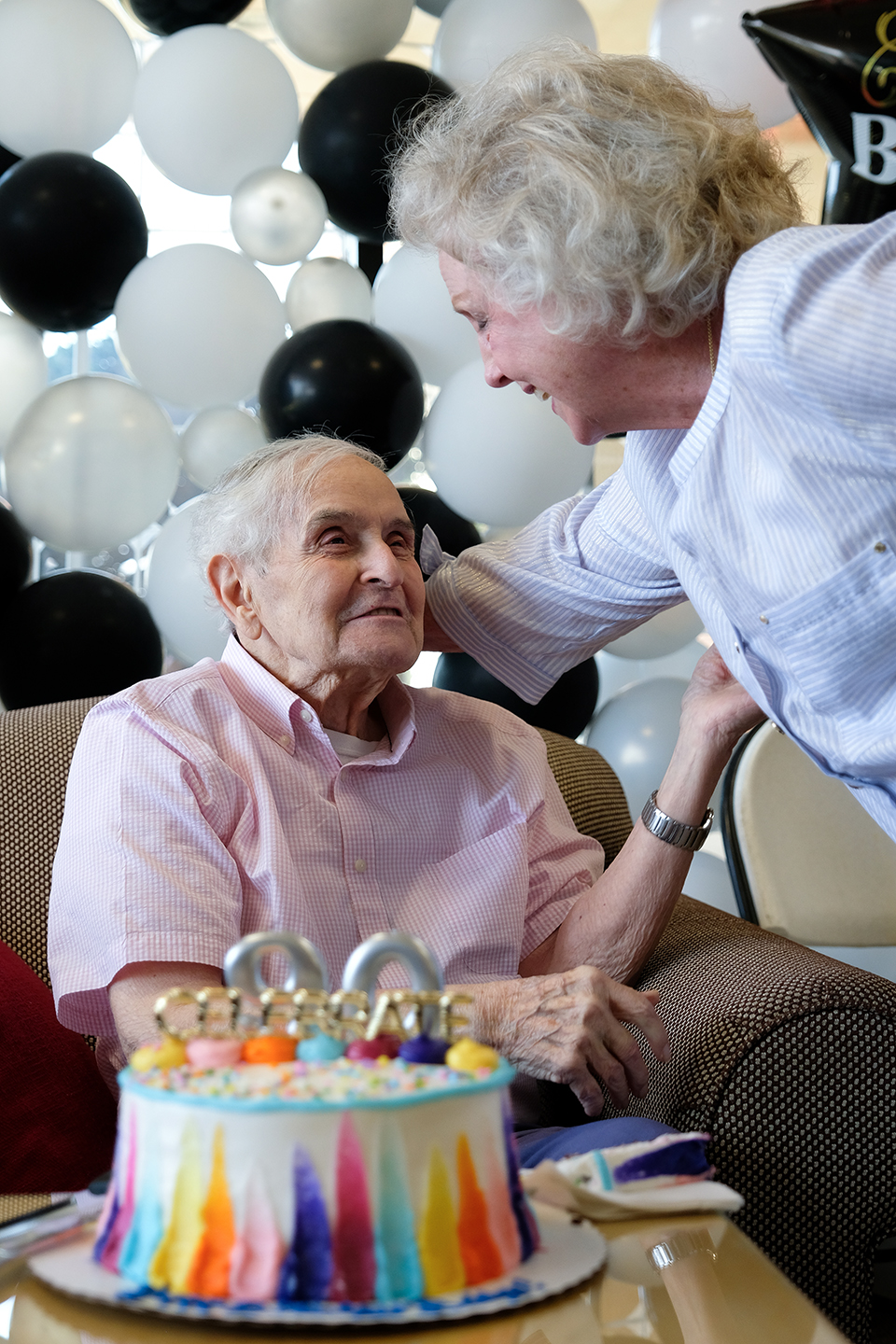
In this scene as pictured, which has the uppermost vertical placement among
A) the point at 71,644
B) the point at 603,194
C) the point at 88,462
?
the point at 603,194

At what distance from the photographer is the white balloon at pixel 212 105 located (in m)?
2.64

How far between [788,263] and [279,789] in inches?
30.5

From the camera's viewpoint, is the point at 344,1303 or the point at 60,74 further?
the point at 60,74

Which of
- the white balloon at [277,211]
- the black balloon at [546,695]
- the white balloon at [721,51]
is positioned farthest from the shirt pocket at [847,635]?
the white balloon at [721,51]

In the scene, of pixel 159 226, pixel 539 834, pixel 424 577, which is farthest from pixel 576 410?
pixel 159 226

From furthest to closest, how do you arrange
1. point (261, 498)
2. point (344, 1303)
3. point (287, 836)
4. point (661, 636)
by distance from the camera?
point (661, 636) < point (261, 498) < point (287, 836) < point (344, 1303)

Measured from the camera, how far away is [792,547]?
1.15 m

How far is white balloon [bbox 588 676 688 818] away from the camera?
2.95m

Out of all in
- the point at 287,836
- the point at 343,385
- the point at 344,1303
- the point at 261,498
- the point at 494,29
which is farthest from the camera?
the point at 494,29

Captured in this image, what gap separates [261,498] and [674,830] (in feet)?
2.10

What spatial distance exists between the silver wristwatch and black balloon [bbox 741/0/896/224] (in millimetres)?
1859

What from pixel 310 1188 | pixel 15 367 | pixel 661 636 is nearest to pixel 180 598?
pixel 15 367

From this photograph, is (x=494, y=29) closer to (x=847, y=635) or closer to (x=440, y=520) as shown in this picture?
(x=440, y=520)

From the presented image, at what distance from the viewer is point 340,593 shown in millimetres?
1483
